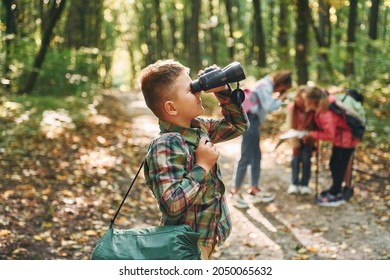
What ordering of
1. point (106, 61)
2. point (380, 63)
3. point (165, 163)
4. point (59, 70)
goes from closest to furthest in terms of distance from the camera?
point (165, 163), point (380, 63), point (59, 70), point (106, 61)

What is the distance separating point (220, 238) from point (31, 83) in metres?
8.36

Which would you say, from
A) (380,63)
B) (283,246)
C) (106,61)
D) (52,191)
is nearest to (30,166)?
(52,191)

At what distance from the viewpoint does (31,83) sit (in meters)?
9.62

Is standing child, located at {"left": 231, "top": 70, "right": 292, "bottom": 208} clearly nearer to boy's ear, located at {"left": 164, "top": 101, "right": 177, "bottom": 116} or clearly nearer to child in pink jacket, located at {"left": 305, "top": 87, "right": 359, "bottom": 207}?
child in pink jacket, located at {"left": 305, "top": 87, "right": 359, "bottom": 207}

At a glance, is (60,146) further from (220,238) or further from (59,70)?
(220,238)

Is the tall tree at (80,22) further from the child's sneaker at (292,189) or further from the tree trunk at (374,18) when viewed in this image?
the child's sneaker at (292,189)

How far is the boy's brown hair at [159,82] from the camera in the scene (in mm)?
2092

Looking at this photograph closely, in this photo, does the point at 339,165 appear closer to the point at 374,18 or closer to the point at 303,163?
the point at 303,163

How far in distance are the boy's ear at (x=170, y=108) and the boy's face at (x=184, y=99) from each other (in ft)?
0.05

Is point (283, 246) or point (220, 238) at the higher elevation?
point (220, 238)

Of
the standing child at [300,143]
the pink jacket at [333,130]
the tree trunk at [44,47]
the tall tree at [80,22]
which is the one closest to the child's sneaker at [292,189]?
the standing child at [300,143]

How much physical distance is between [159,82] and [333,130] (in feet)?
12.7

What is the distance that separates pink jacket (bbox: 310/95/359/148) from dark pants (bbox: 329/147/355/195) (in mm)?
133

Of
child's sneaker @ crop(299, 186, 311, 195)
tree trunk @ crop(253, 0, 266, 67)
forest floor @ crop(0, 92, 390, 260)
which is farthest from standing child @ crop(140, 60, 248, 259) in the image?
tree trunk @ crop(253, 0, 266, 67)
